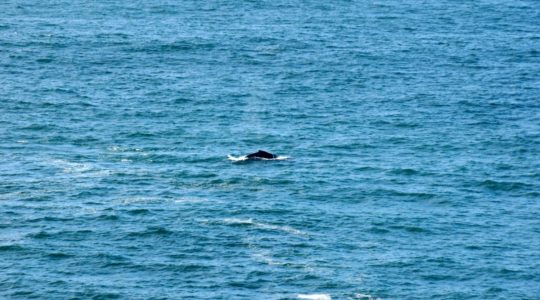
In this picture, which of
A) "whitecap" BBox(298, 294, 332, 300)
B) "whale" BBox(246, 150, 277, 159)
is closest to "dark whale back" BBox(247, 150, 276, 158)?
"whale" BBox(246, 150, 277, 159)

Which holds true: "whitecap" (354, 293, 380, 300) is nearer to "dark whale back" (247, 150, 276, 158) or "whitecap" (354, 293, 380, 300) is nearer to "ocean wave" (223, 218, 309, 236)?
"ocean wave" (223, 218, 309, 236)

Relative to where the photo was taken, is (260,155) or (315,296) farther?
(260,155)

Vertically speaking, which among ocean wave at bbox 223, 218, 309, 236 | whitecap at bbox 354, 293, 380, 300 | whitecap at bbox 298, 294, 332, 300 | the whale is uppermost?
the whale

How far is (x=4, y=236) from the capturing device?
133750 mm

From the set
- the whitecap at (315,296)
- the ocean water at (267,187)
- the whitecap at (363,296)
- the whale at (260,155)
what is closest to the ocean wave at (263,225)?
the ocean water at (267,187)

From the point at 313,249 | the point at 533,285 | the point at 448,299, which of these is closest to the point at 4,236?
the point at 313,249

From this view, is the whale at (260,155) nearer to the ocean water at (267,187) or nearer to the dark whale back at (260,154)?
the dark whale back at (260,154)

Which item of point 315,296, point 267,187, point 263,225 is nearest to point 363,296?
point 315,296

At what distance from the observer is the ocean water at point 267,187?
408 ft

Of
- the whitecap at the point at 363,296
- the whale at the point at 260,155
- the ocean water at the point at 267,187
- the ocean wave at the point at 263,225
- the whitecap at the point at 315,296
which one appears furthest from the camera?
the whale at the point at 260,155

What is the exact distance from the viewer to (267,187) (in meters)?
150

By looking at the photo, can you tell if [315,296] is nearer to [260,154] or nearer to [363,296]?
[363,296]

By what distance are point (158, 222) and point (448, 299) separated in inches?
1530

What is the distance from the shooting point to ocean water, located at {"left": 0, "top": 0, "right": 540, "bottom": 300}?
408 ft
